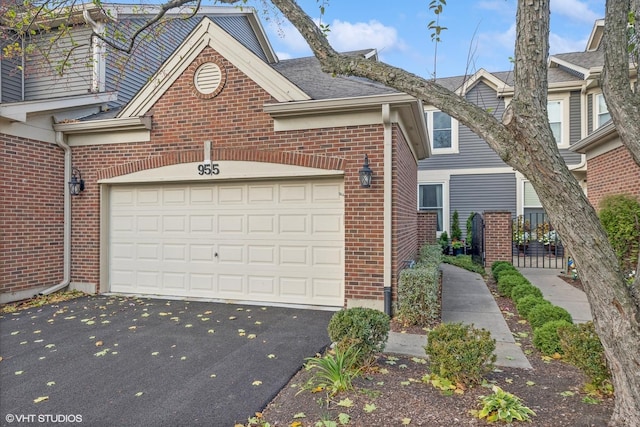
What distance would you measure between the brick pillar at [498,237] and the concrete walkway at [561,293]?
2.59ft

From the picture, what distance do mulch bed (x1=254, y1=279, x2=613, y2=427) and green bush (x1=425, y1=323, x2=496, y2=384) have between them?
16 cm

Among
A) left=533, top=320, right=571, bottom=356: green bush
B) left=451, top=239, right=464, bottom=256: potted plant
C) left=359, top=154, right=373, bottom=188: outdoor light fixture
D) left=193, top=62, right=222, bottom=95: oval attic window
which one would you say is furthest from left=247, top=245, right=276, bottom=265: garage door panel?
left=451, top=239, right=464, bottom=256: potted plant

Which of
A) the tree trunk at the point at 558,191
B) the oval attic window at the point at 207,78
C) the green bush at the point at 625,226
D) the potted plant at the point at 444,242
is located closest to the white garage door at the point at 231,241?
the oval attic window at the point at 207,78

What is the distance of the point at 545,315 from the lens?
16.8 feet

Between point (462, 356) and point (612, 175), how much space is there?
7.62m

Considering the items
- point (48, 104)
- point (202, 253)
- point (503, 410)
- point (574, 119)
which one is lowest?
point (503, 410)

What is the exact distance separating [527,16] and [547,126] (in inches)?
34.9

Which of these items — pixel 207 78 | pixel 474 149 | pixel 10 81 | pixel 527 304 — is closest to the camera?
pixel 527 304

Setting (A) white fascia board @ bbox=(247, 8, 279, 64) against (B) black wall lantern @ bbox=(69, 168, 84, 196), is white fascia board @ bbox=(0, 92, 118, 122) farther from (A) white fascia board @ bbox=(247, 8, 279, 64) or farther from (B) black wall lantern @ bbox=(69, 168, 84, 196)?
(A) white fascia board @ bbox=(247, 8, 279, 64)

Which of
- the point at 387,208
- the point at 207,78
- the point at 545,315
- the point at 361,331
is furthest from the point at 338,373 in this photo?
the point at 207,78

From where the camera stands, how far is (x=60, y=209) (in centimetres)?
793

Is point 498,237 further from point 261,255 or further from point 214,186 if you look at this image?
point 214,186

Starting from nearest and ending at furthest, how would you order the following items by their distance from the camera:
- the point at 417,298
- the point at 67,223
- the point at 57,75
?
the point at 417,298
the point at 67,223
the point at 57,75

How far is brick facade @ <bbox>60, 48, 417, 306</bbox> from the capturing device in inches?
246
